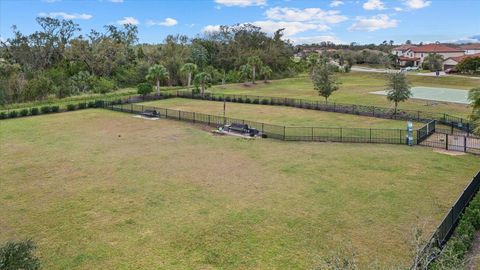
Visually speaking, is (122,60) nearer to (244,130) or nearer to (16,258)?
(244,130)

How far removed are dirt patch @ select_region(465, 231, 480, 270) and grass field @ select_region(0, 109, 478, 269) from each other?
1332mm

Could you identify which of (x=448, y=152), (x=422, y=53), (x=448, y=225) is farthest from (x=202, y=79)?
(x=422, y=53)

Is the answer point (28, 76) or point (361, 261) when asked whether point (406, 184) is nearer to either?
point (361, 261)

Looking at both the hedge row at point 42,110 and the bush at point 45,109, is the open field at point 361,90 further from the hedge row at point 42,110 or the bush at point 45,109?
the bush at point 45,109

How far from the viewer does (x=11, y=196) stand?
16.2 meters

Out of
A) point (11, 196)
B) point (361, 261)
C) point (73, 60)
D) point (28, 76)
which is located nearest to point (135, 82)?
point (73, 60)

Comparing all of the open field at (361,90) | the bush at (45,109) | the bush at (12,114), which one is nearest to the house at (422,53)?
the open field at (361,90)

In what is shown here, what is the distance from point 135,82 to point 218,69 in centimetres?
1886

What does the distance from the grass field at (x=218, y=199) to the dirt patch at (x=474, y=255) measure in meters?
1.33

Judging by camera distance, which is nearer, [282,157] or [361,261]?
[361,261]

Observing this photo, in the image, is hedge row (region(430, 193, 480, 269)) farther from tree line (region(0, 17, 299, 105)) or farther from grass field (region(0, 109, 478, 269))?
tree line (region(0, 17, 299, 105))

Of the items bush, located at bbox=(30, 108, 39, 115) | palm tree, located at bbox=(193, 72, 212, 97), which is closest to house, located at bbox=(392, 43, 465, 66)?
palm tree, located at bbox=(193, 72, 212, 97)

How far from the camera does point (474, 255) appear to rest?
36.4 ft

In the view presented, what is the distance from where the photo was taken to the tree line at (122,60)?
171ft
